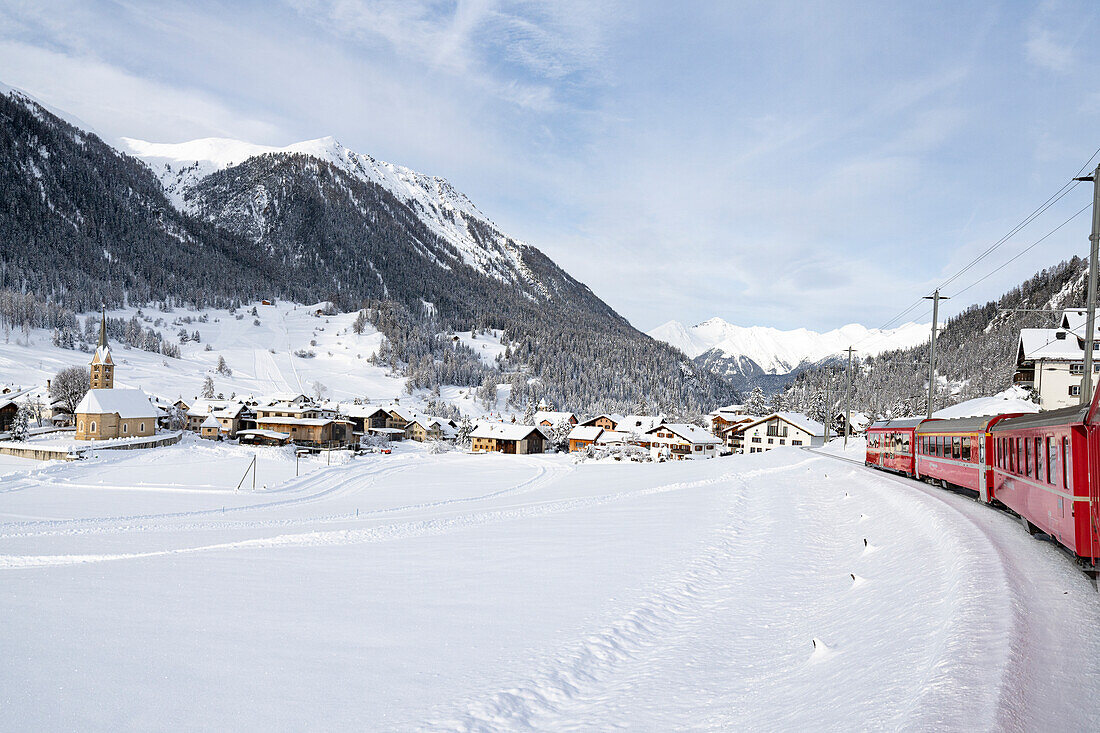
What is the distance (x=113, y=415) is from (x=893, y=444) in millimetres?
81828

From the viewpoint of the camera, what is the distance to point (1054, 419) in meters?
12.1

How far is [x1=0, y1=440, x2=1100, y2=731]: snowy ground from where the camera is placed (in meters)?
6.88

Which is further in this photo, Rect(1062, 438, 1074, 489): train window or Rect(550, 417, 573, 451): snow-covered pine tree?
Rect(550, 417, 573, 451): snow-covered pine tree

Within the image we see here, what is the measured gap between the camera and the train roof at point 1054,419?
10.8 metres

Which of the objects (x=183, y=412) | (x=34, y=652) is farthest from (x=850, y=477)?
(x=183, y=412)

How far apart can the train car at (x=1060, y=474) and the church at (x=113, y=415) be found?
3365 inches

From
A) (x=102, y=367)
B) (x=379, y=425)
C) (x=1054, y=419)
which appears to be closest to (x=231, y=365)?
(x=379, y=425)

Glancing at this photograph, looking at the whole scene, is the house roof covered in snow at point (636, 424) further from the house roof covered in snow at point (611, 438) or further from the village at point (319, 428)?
the house roof covered in snow at point (611, 438)

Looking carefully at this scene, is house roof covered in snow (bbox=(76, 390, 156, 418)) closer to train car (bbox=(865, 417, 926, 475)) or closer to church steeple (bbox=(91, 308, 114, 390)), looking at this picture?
church steeple (bbox=(91, 308, 114, 390))

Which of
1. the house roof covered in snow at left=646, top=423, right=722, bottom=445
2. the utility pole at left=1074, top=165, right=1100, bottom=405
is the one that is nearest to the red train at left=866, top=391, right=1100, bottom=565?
the utility pole at left=1074, top=165, right=1100, bottom=405

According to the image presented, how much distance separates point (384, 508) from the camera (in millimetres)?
32125

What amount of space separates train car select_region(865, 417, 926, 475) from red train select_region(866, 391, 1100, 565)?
315 cm

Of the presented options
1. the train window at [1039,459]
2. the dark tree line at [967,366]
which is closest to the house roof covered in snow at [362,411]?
the dark tree line at [967,366]

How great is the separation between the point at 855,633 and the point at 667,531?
388 inches
